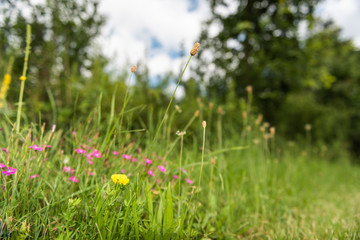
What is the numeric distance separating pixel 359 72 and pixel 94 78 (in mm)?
11363

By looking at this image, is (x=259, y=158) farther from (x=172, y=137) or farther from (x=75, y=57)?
(x=75, y=57)

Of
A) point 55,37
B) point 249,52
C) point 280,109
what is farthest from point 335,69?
point 55,37

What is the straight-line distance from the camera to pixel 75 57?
4.05 m

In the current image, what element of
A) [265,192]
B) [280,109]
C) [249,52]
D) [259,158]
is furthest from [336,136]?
[265,192]

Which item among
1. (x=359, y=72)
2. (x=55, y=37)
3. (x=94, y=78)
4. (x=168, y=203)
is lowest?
(x=168, y=203)

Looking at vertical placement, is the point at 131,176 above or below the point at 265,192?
above

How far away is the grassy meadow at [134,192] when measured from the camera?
0.89m

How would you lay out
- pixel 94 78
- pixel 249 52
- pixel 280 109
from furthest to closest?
pixel 280 109
pixel 249 52
pixel 94 78

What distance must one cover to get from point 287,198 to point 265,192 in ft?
0.73

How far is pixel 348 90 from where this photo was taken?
396 inches

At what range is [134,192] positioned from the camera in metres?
0.95

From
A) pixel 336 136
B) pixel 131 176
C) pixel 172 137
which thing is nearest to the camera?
pixel 131 176

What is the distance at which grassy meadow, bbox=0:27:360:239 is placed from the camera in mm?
894

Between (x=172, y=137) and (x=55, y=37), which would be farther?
(x=55, y=37)
